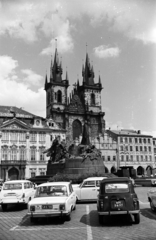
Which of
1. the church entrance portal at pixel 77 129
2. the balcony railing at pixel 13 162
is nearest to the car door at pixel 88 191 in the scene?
the balcony railing at pixel 13 162

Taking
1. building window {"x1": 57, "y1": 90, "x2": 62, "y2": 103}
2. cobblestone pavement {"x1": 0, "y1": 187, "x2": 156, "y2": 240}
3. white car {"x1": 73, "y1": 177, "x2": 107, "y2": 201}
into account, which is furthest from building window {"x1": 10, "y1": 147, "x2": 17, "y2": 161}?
cobblestone pavement {"x1": 0, "y1": 187, "x2": 156, "y2": 240}

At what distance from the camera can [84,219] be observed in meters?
10.5

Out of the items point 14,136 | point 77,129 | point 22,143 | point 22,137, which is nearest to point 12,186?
point 14,136

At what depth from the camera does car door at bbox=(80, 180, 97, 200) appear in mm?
15555

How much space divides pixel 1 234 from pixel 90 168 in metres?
22.1

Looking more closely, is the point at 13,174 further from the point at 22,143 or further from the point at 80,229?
the point at 80,229

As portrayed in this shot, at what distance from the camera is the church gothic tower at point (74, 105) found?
75.6 meters

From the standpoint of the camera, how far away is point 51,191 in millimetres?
10727

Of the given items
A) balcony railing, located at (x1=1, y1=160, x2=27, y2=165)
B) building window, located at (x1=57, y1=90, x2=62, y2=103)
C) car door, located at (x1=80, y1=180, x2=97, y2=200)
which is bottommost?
car door, located at (x1=80, y1=180, x2=97, y2=200)

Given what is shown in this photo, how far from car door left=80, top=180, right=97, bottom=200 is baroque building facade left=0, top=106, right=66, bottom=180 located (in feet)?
150

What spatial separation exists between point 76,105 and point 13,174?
2980 centimetres

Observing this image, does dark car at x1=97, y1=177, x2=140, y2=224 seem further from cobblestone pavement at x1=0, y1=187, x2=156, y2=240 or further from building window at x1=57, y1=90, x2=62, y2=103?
building window at x1=57, y1=90, x2=62, y2=103

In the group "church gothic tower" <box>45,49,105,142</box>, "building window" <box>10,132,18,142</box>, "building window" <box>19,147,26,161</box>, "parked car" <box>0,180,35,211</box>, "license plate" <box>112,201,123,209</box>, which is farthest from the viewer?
"church gothic tower" <box>45,49,105,142</box>

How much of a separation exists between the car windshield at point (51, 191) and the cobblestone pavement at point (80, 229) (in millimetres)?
969
